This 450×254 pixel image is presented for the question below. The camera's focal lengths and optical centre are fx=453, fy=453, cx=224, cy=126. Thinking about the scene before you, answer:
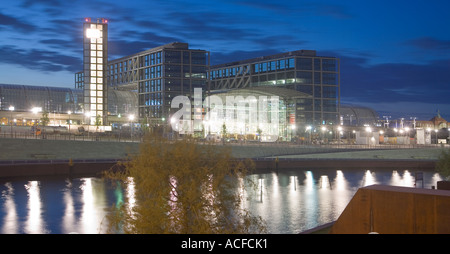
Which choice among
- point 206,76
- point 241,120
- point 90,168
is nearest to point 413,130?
point 241,120

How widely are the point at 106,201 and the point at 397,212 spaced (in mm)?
31986

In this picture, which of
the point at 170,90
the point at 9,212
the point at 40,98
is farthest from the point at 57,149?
the point at 170,90

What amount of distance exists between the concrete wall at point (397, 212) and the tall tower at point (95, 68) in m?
123

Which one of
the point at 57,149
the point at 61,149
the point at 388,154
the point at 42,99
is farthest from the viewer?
the point at 42,99

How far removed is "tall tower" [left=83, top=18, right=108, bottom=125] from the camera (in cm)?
13200

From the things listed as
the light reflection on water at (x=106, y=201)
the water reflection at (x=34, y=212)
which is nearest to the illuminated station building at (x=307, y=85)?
the light reflection on water at (x=106, y=201)

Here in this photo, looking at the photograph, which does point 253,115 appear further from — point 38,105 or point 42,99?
point 38,105

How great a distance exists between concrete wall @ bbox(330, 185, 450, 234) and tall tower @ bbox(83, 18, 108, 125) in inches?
4854

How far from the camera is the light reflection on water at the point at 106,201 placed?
32438 millimetres

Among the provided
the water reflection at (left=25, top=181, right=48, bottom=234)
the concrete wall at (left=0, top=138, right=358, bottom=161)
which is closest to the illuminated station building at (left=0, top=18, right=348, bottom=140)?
the concrete wall at (left=0, top=138, right=358, bottom=161)

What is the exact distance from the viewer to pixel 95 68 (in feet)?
433

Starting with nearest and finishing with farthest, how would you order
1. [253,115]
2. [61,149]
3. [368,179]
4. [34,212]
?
[34,212] < [368,179] < [61,149] < [253,115]

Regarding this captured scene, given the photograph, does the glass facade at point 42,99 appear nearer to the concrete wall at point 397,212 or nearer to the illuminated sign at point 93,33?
the illuminated sign at point 93,33
